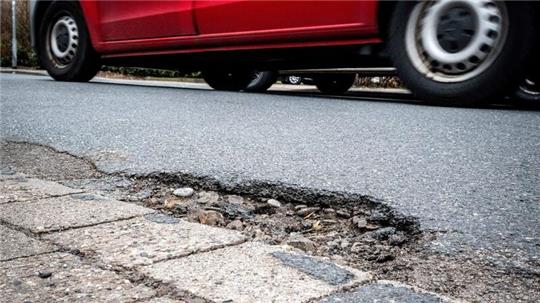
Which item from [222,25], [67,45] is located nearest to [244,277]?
[222,25]

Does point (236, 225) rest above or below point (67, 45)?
below

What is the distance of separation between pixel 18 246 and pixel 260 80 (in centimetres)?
484

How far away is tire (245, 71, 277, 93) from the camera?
5887 millimetres

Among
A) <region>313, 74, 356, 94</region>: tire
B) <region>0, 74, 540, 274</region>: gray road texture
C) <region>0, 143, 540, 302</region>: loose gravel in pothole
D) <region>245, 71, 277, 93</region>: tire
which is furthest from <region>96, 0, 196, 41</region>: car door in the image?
<region>0, 143, 540, 302</region>: loose gravel in pothole

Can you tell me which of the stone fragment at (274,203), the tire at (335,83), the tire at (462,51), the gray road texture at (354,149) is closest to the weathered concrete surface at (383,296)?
the gray road texture at (354,149)

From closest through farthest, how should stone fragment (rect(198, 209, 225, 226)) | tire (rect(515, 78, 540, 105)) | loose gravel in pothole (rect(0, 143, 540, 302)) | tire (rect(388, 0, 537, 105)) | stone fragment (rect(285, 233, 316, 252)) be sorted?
loose gravel in pothole (rect(0, 143, 540, 302)) → stone fragment (rect(285, 233, 316, 252)) → stone fragment (rect(198, 209, 225, 226)) → tire (rect(388, 0, 537, 105)) → tire (rect(515, 78, 540, 105))

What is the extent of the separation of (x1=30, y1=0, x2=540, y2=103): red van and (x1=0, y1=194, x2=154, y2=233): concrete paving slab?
2331 millimetres

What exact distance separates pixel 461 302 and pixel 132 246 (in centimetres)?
69

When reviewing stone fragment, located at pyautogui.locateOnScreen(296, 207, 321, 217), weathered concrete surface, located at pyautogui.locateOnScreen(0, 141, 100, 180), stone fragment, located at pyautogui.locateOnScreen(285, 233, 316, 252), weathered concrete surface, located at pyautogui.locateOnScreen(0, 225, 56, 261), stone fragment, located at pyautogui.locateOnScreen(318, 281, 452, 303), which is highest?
weathered concrete surface, located at pyautogui.locateOnScreen(0, 225, 56, 261)

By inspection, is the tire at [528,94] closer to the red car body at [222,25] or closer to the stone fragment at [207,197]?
the red car body at [222,25]

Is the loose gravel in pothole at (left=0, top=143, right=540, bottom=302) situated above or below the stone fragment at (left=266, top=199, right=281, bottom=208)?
above

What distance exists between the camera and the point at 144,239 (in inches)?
49.9

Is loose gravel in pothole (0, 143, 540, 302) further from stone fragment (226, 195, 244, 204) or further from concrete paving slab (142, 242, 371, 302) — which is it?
concrete paving slab (142, 242, 371, 302)

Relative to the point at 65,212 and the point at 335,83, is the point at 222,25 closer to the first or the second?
the point at 335,83
